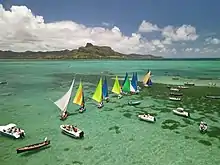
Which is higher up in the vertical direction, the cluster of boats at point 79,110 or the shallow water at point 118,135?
the cluster of boats at point 79,110

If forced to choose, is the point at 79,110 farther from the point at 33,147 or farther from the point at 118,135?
the point at 33,147

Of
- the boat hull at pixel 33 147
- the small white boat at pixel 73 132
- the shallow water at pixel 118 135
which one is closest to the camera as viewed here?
the shallow water at pixel 118 135

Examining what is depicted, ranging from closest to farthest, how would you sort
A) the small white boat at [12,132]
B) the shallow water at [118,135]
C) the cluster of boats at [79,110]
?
the shallow water at [118,135] < the small white boat at [12,132] < the cluster of boats at [79,110]

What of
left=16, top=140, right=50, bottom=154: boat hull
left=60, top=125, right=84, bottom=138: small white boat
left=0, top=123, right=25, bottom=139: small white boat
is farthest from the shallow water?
left=60, top=125, right=84, bottom=138: small white boat

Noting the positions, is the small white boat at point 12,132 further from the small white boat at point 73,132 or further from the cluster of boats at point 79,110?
the small white boat at point 73,132

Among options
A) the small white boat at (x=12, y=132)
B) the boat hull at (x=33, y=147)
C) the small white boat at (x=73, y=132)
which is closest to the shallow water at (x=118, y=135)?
the boat hull at (x=33, y=147)

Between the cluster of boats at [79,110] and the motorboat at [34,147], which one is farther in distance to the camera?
the cluster of boats at [79,110]

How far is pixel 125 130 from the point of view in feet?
117

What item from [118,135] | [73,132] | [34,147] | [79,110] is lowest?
[118,135]

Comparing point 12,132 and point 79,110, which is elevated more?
point 12,132

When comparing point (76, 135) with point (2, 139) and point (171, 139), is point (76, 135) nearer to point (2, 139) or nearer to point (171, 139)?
point (2, 139)

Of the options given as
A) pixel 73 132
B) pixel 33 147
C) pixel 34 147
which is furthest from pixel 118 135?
pixel 33 147

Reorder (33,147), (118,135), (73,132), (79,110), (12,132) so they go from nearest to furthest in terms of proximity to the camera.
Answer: (33,147), (12,132), (73,132), (118,135), (79,110)

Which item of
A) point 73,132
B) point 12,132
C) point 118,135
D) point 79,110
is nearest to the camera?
point 12,132
